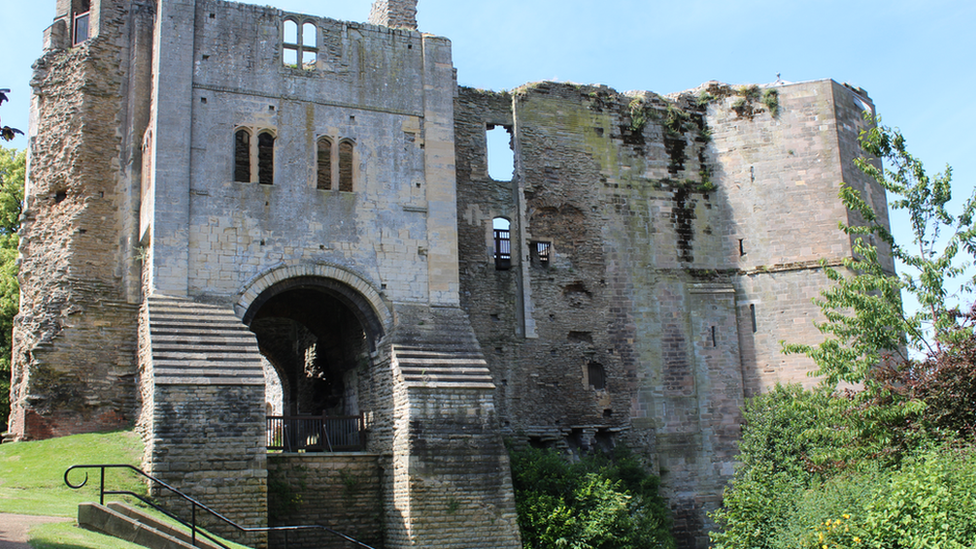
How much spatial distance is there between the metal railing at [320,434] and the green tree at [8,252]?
26.9 ft

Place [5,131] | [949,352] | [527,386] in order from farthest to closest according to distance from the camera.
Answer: [527,386] → [949,352] → [5,131]

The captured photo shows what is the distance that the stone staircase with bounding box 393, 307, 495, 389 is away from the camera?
16.7 meters

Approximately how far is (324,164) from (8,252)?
872 centimetres

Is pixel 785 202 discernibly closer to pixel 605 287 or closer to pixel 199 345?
pixel 605 287

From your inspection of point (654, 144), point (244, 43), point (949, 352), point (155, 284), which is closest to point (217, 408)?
point (155, 284)

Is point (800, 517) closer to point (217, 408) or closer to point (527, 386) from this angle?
point (527, 386)

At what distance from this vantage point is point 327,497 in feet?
53.5

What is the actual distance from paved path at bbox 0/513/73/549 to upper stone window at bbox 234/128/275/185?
7.56 meters

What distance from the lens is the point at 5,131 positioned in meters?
8.26

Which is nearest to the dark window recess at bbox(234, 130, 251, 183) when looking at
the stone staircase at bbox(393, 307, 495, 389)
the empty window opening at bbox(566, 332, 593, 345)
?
the stone staircase at bbox(393, 307, 495, 389)

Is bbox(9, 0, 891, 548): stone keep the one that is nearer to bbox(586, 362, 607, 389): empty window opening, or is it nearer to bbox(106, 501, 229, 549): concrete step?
bbox(586, 362, 607, 389): empty window opening

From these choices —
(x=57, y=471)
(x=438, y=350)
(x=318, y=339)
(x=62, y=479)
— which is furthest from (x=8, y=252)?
(x=438, y=350)

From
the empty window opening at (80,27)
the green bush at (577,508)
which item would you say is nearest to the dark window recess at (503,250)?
the green bush at (577,508)

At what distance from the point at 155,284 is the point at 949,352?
40.6 feet
